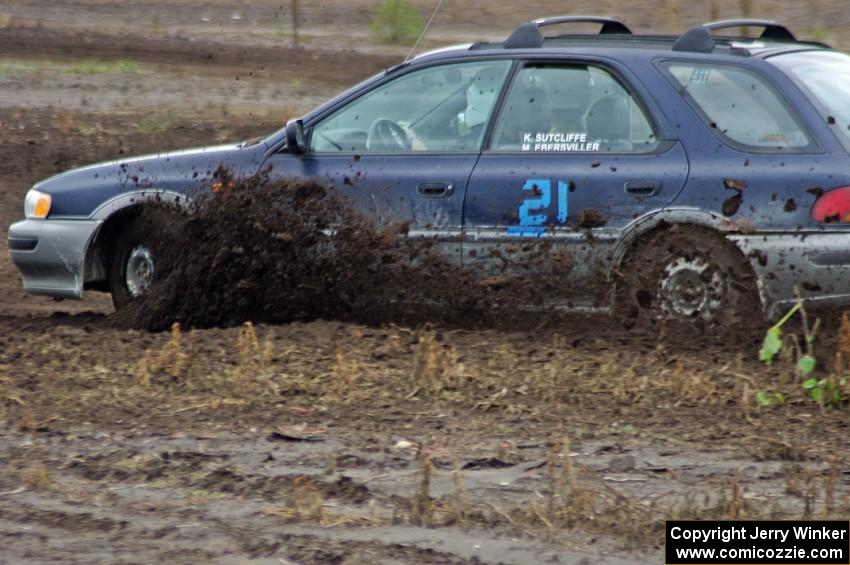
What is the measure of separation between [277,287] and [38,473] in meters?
2.55

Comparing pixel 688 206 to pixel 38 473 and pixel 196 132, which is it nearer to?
pixel 38 473

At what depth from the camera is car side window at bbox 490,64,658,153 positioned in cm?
729

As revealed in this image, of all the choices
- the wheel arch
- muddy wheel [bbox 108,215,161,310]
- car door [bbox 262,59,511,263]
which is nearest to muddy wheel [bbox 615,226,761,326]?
car door [bbox 262,59,511,263]

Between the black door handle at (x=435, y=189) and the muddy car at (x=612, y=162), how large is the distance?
0.01m

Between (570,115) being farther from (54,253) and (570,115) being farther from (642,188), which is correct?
(54,253)

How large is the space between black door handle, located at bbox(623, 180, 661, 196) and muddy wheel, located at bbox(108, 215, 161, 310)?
2.73 m

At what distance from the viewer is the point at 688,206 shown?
707 centimetres

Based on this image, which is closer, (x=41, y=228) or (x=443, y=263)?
(x=443, y=263)

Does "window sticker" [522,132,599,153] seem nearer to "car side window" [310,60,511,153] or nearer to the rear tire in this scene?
"car side window" [310,60,511,153]

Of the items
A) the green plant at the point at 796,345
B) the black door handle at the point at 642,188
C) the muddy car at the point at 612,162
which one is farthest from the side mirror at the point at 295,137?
the green plant at the point at 796,345

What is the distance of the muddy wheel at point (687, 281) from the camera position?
7.04 metres

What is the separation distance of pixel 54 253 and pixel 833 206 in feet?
14.1

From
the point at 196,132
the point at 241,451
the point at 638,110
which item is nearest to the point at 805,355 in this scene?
the point at 638,110

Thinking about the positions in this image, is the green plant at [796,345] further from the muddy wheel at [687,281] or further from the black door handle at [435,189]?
the black door handle at [435,189]
